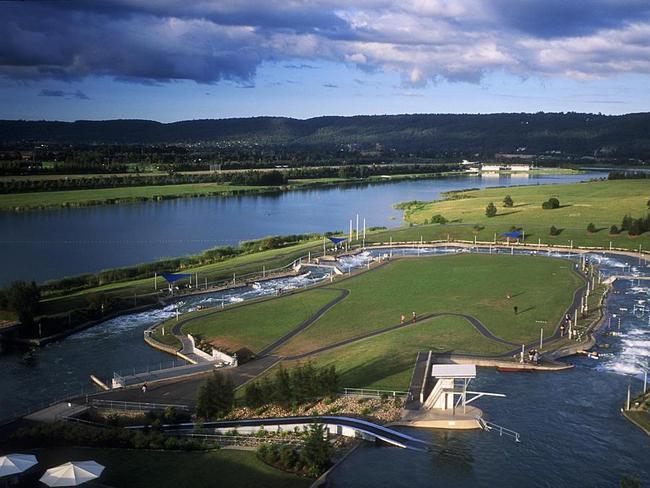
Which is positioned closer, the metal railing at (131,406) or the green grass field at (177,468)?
the green grass field at (177,468)

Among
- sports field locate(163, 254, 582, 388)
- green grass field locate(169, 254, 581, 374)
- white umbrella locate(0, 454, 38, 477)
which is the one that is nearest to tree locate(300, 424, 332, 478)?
sports field locate(163, 254, 582, 388)

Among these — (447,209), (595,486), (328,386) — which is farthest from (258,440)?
(447,209)

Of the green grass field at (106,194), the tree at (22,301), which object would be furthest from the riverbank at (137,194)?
the tree at (22,301)

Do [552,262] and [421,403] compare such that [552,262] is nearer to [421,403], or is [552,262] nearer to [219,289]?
[219,289]

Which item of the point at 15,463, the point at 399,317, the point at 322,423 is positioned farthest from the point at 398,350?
the point at 15,463

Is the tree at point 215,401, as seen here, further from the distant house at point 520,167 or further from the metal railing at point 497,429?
the distant house at point 520,167

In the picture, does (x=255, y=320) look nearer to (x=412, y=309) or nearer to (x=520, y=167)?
(x=412, y=309)
